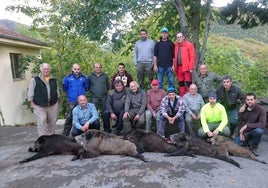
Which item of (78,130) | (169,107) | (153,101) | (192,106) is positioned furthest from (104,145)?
(192,106)

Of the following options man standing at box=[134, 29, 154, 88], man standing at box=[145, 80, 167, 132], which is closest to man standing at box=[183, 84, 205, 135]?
man standing at box=[145, 80, 167, 132]

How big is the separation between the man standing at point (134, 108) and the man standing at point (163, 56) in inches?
32.6

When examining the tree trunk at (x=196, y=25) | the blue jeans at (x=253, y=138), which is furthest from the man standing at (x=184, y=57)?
the blue jeans at (x=253, y=138)

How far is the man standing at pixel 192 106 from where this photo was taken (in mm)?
7926

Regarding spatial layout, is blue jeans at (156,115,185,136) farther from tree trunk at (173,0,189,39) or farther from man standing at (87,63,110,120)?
tree trunk at (173,0,189,39)

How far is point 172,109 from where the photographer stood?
7883 mm

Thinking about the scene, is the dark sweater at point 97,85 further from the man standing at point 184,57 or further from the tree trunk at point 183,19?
the tree trunk at point 183,19

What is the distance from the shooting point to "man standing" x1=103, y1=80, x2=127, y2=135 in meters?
8.32

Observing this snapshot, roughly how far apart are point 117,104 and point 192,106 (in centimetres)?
185

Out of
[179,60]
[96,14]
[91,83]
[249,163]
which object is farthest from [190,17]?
[249,163]

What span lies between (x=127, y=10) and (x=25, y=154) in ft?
14.1

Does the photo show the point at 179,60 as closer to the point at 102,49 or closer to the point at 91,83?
the point at 91,83

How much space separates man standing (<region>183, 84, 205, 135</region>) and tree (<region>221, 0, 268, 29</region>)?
3.40 m

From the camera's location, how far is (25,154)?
7410mm
